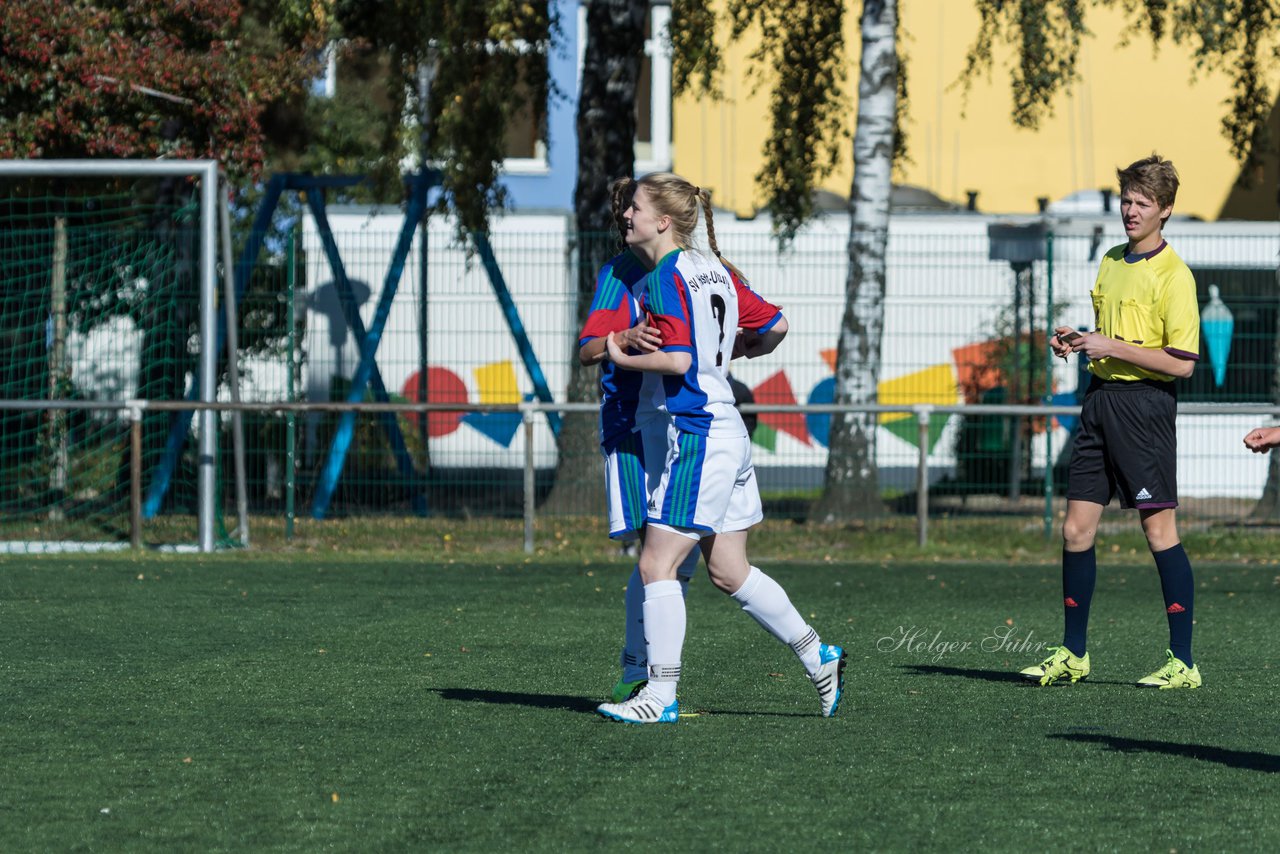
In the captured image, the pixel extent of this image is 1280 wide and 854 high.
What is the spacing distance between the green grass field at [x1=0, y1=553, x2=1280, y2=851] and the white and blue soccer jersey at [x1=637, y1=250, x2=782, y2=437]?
950 mm

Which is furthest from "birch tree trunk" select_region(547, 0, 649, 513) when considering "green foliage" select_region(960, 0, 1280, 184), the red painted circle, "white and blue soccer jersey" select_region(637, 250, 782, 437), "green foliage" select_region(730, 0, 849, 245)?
"white and blue soccer jersey" select_region(637, 250, 782, 437)

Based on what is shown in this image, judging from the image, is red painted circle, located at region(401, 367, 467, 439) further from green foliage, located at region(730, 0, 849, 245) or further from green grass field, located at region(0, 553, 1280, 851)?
green grass field, located at region(0, 553, 1280, 851)

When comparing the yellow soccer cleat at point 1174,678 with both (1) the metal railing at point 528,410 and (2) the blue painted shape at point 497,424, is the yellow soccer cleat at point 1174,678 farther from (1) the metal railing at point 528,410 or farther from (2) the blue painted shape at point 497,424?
(2) the blue painted shape at point 497,424

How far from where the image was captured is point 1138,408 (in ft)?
21.8

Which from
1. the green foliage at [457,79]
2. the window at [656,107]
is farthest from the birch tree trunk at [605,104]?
the window at [656,107]

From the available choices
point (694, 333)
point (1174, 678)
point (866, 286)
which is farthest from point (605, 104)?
point (694, 333)

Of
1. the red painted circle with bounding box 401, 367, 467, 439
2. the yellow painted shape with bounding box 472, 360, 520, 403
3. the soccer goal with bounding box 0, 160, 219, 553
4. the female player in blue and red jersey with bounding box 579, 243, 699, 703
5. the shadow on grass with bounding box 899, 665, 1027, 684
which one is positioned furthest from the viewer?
the yellow painted shape with bounding box 472, 360, 520, 403

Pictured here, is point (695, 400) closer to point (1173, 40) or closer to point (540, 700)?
point (540, 700)

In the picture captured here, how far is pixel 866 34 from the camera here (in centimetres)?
1462

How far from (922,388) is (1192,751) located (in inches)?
349

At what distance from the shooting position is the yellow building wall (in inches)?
1081

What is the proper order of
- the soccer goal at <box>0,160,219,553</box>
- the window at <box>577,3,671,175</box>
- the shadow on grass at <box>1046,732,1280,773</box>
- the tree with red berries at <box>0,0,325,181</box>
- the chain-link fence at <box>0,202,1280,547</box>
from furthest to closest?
the window at <box>577,3,671,175</box>
the tree with red berries at <box>0,0,325,181</box>
the soccer goal at <box>0,160,219,553</box>
the chain-link fence at <box>0,202,1280,547</box>
the shadow on grass at <box>1046,732,1280,773</box>

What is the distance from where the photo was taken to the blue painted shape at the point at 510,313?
13.8m

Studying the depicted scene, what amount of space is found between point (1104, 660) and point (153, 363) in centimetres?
894
